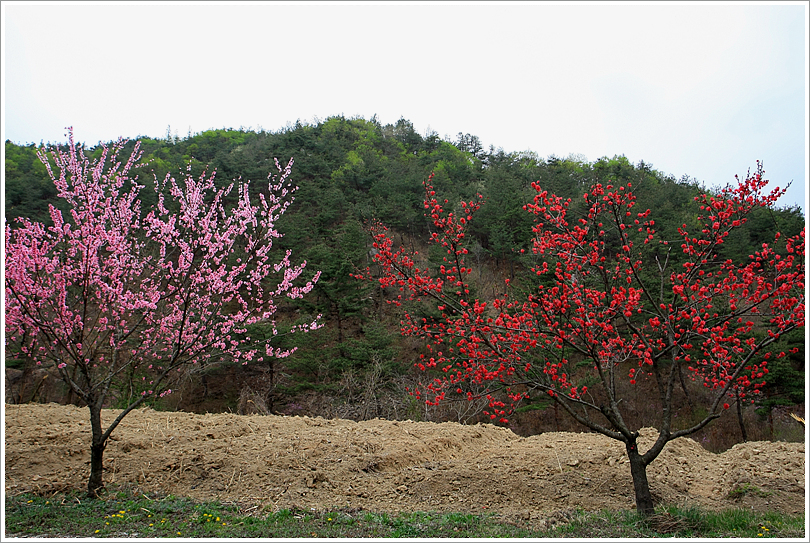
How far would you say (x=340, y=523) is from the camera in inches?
160

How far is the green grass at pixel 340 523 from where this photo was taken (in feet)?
12.2

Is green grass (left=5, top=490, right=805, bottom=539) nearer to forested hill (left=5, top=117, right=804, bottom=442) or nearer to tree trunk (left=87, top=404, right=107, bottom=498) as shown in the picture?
tree trunk (left=87, top=404, right=107, bottom=498)

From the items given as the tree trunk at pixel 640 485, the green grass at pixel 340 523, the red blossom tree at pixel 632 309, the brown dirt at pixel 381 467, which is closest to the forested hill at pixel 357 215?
the brown dirt at pixel 381 467

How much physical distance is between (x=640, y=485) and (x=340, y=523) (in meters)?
2.75

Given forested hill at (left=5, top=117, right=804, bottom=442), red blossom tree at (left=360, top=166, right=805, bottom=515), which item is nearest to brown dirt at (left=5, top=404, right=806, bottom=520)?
red blossom tree at (left=360, top=166, right=805, bottom=515)

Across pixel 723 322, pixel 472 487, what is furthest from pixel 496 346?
pixel 723 322

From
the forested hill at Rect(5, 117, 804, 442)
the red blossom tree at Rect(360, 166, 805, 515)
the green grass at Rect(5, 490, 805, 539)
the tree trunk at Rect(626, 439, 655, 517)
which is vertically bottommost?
the green grass at Rect(5, 490, 805, 539)

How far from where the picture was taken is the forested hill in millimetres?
15805

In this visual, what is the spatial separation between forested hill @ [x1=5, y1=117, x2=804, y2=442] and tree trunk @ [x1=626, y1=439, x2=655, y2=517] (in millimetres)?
8812

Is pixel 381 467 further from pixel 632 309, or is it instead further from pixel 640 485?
pixel 632 309

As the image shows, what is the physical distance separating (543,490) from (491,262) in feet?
74.9

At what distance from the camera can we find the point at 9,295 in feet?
17.9

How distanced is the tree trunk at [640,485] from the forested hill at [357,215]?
8.81 m

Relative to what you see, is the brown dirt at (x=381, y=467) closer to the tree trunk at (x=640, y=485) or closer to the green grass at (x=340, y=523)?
the green grass at (x=340, y=523)
